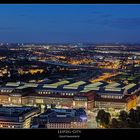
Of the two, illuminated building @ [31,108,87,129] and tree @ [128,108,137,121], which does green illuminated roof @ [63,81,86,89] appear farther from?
tree @ [128,108,137,121]

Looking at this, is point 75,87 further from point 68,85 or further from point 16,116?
point 16,116

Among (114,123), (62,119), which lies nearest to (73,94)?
(62,119)

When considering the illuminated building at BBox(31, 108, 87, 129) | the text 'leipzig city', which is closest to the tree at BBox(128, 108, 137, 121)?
the text 'leipzig city'

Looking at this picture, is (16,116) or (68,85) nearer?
(16,116)

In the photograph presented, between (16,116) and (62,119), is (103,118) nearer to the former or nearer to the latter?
(62,119)

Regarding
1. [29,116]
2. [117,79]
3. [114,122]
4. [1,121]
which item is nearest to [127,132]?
[114,122]

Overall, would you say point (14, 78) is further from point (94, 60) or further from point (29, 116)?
point (94, 60)

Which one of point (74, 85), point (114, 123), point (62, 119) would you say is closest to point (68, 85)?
point (74, 85)

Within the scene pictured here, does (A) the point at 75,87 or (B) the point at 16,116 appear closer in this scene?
(B) the point at 16,116

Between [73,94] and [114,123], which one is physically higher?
[73,94]
